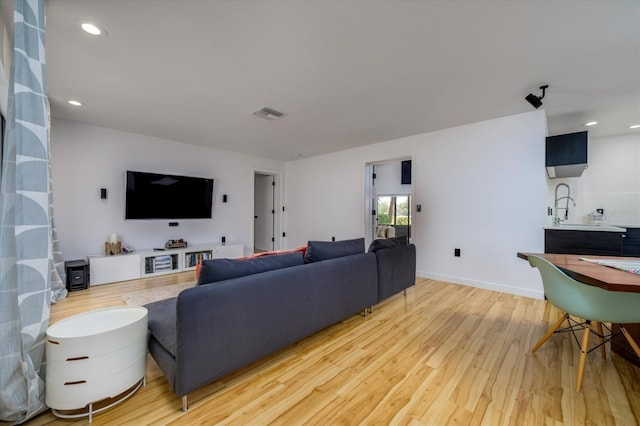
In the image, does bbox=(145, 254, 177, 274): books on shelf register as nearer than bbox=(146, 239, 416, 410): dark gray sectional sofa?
No

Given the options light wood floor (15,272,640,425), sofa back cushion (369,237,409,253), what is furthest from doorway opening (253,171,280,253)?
light wood floor (15,272,640,425)

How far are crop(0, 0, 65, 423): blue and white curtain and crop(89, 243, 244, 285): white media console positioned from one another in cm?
279

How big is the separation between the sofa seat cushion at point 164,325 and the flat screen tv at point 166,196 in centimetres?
274

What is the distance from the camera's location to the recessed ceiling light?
1.71 metres

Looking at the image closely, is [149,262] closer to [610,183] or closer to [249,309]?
[249,309]

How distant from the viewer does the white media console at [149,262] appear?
356cm

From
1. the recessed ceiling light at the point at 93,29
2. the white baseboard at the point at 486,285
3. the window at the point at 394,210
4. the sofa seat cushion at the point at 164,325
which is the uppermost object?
the recessed ceiling light at the point at 93,29

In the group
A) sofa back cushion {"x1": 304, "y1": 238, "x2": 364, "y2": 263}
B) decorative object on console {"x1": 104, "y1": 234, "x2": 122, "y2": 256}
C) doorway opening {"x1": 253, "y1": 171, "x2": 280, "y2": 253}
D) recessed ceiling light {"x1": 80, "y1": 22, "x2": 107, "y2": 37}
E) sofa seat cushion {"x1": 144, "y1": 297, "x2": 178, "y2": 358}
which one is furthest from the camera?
doorway opening {"x1": 253, "y1": 171, "x2": 280, "y2": 253}

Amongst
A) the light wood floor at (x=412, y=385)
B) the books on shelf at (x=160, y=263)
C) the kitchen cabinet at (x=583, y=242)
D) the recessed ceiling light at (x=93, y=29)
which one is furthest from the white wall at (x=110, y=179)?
the kitchen cabinet at (x=583, y=242)

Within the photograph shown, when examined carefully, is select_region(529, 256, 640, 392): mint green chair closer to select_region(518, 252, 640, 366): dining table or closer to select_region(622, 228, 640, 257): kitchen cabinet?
select_region(518, 252, 640, 366): dining table

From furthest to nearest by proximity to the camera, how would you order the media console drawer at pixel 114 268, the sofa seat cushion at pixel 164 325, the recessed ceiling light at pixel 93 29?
the media console drawer at pixel 114 268, the recessed ceiling light at pixel 93 29, the sofa seat cushion at pixel 164 325

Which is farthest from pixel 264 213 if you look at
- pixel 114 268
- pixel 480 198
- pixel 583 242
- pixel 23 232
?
pixel 583 242

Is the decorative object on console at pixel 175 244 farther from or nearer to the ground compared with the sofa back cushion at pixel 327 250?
nearer to the ground

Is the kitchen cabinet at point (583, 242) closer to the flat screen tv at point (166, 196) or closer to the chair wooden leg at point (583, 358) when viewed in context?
the chair wooden leg at point (583, 358)
